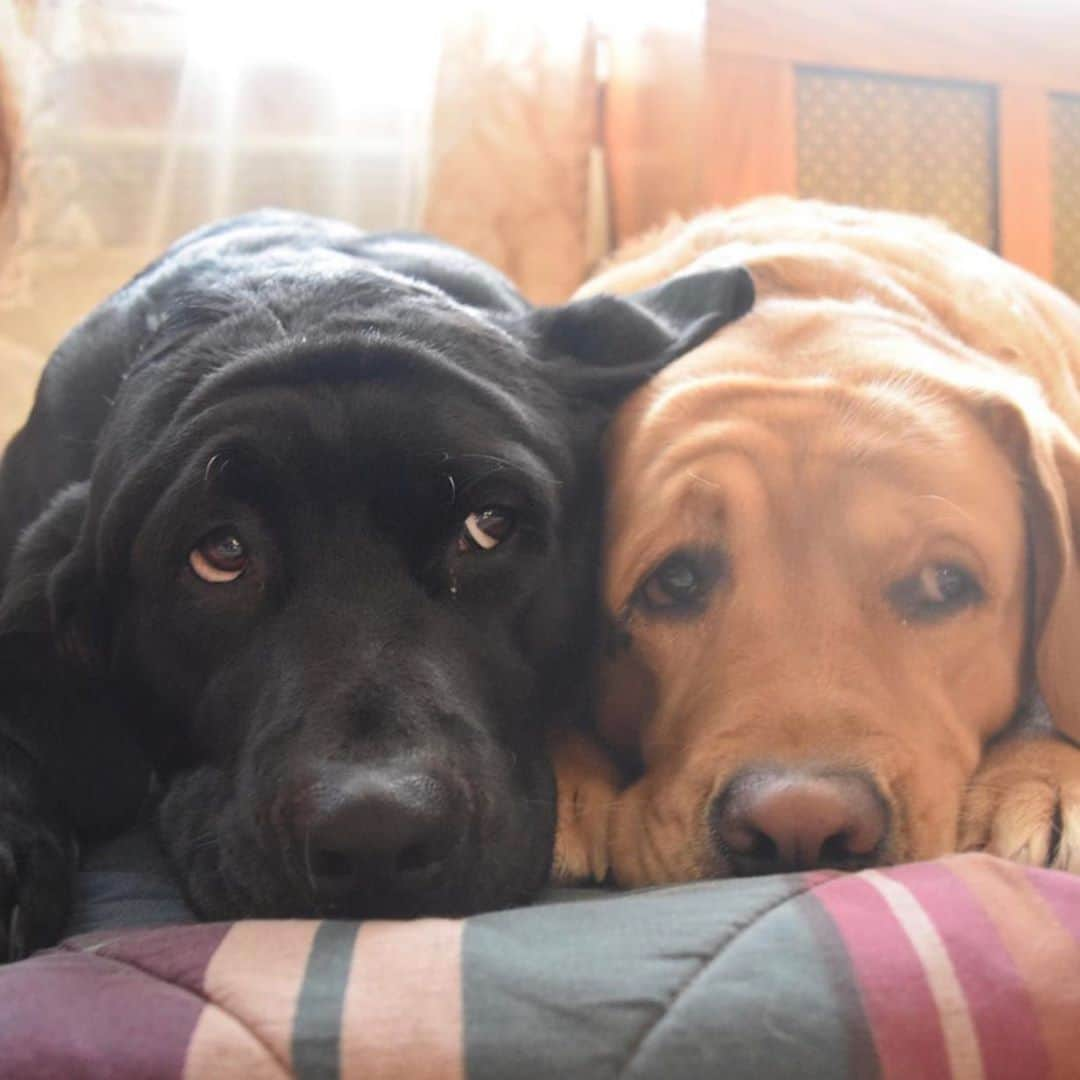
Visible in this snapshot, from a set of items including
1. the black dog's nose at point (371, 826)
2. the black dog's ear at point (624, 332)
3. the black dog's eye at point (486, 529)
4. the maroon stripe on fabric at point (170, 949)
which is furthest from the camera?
the black dog's ear at point (624, 332)

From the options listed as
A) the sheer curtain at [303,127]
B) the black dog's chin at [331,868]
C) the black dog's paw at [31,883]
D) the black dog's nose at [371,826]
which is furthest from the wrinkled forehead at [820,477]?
the sheer curtain at [303,127]

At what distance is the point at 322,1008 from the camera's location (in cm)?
101

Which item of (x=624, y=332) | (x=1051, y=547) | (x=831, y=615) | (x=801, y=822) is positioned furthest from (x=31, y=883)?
(x=1051, y=547)

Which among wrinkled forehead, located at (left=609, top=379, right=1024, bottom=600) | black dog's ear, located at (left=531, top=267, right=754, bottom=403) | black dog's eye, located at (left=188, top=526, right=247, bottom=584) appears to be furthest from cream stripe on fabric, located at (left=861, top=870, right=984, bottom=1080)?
black dog's ear, located at (left=531, top=267, right=754, bottom=403)

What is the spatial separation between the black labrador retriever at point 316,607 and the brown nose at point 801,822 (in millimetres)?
247

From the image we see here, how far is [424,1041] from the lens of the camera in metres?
0.97

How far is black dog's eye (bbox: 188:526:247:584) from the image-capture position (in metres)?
1.53

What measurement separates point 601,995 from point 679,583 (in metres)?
0.78

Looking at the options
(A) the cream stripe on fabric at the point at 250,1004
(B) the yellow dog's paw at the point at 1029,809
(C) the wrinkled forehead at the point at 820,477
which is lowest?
(B) the yellow dog's paw at the point at 1029,809

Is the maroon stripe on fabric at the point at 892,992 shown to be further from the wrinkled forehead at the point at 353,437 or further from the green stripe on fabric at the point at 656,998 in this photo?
the wrinkled forehead at the point at 353,437

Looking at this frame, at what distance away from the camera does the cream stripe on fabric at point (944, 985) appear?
0.97 metres

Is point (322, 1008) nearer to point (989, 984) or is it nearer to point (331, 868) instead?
point (331, 868)

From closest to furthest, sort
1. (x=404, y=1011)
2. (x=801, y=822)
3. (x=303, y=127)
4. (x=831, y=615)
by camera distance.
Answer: (x=404, y=1011) → (x=801, y=822) → (x=831, y=615) → (x=303, y=127)

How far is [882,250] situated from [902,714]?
1095mm
